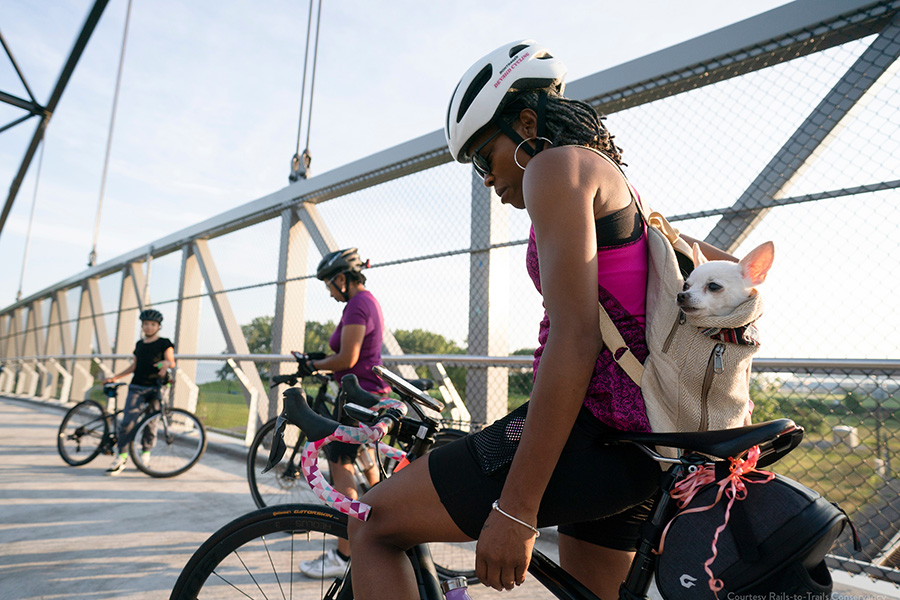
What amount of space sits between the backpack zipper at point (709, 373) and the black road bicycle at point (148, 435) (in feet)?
18.1

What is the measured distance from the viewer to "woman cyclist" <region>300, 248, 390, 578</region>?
293cm

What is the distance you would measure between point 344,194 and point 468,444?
15.9ft

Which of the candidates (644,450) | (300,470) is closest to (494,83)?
(644,450)

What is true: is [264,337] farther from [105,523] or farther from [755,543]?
[755,543]

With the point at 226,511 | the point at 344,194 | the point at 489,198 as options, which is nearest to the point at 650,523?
the point at 489,198

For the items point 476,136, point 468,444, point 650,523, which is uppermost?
point 476,136

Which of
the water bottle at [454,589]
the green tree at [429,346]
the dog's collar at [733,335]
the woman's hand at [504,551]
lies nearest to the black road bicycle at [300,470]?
the green tree at [429,346]

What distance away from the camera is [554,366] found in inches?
37.7

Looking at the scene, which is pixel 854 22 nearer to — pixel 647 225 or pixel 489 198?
pixel 489 198

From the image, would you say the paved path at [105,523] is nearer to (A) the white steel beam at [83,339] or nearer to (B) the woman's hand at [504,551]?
(B) the woman's hand at [504,551]

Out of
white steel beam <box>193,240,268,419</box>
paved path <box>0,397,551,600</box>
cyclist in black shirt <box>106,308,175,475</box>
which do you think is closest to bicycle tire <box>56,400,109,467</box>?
paved path <box>0,397,551,600</box>

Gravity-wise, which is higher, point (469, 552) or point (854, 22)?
point (854, 22)

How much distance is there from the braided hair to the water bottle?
1.03m

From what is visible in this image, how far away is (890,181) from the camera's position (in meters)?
2.51
